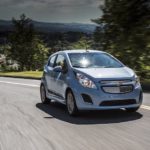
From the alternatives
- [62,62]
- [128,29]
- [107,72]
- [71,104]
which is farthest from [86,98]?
[128,29]

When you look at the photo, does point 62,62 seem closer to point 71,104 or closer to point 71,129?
point 71,104

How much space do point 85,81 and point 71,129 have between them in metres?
1.81

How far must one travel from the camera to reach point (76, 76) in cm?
1223

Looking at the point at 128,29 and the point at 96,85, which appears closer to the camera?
the point at 96,85

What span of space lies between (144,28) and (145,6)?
3.60 ft

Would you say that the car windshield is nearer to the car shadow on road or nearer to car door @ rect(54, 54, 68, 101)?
car door @ rect(54, 54, 68, 101)

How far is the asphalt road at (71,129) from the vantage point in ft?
27.9

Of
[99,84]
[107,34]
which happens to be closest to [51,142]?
[99,84]

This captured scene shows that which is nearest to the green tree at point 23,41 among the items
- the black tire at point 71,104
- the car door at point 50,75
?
the car door at point 50,75

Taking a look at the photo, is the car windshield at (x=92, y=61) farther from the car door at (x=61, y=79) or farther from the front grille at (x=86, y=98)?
the front grille at (x=86, y=98)

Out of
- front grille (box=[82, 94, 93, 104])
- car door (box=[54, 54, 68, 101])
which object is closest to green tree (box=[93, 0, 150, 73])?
car door (box=[54, 54, 68, 101])

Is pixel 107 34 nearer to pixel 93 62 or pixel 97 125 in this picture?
pixel 93 62

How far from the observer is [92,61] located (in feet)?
43.5

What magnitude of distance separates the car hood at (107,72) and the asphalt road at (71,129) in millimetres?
926
